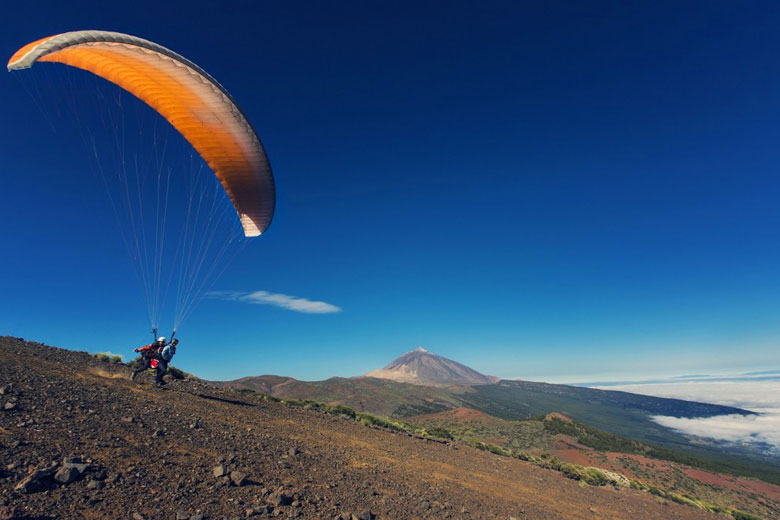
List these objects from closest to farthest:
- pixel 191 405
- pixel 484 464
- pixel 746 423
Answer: pixel 191 405
pixel 484 464
pixel 746 423

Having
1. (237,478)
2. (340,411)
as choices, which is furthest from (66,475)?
(340,411)

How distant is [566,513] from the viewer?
10.8 m

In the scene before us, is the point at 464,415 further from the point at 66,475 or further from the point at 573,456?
the point at 66,475

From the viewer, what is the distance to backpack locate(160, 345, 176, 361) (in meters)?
11.4

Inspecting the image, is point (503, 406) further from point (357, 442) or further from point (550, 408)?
point (357, 442)

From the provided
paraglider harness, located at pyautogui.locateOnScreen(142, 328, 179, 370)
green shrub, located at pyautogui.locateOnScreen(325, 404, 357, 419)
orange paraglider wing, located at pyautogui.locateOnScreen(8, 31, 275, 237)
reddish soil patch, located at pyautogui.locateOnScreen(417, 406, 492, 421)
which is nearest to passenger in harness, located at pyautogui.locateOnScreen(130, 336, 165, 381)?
paraglider harness, located at pyautogui.locateOnScreen(142, 328, 179, 370)

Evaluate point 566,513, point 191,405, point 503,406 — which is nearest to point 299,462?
point 191,405

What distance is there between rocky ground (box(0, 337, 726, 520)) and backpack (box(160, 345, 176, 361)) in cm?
115

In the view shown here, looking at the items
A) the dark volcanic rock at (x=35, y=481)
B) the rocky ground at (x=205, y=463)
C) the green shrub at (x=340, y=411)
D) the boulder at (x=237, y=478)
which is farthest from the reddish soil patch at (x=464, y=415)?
the dark volcanic rock at (x=35, y=481)

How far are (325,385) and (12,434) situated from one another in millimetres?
93025

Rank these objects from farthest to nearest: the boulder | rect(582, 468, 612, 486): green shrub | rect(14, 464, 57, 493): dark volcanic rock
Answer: rect(582, 468, 612, 486): green shrub < the boulder < rect(14, 464, 57, 493): dark volcanic rock

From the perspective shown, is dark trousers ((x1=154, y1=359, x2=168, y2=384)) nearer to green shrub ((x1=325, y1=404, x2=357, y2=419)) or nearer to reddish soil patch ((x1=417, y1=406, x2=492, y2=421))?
green shrub ((x1=325, y1=404, x2=357, y2=419))

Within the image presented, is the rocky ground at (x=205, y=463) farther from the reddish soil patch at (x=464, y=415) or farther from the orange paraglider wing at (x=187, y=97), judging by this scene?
the reddish soil patch at (x=464, y=415)

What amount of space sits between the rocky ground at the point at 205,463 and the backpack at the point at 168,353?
1.15 metres
